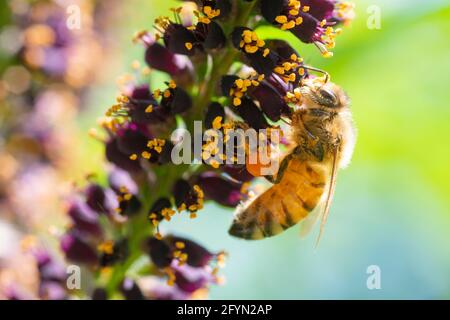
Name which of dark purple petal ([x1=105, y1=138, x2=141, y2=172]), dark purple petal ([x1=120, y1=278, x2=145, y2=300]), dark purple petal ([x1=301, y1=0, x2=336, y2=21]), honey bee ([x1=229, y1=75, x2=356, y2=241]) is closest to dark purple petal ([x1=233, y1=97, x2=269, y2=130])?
honey bee ([x1=229, y1=75, x2=356, y2=241])

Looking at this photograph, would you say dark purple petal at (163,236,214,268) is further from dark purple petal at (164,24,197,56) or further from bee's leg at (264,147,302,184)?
dark purple petal at (164,24,197,56)

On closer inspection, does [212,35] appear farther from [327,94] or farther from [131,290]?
[131,290]

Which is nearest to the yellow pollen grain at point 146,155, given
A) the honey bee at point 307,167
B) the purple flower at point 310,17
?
the honey bee at point 307,167

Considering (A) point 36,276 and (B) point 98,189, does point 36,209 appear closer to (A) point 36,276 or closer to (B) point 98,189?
(A) point 36,276

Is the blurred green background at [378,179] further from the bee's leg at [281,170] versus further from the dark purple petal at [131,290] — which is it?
the bee's leg at [281,170]

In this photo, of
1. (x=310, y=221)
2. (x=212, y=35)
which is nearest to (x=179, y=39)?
(x=212, y=35)

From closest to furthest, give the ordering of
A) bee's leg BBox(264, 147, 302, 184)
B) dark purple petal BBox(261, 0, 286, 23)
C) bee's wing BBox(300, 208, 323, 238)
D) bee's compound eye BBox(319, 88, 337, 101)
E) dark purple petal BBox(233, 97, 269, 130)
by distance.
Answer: dark purple petal BBox(261, 0, 286, 23) < dark purple petal BBox(233, 97, 269, 130) < bee's compound eye BBox(319, 88, 337, 101) < bee's leg BBox(264, 147, 302, 184) < bee's wing BBox(300, 208, 323, 238)
